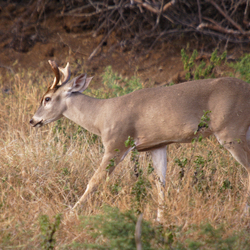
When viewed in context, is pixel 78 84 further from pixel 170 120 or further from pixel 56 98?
pixel 170 120

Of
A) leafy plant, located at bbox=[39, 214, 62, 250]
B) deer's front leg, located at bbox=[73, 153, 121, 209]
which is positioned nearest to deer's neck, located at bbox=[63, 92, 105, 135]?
deer's front leg, located at bbox=[73, 153, 121, 209]

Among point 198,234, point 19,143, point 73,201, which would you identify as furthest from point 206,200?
point 19,143

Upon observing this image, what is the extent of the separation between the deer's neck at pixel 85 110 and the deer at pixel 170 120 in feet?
0.04

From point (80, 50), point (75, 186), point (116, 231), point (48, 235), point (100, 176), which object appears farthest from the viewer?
point (80, 50)

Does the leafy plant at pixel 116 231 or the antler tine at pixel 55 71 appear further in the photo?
the antler tine at pixel 55 71

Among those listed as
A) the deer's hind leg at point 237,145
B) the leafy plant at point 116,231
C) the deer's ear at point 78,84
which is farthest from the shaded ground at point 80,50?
the leafy plant at point 116,231

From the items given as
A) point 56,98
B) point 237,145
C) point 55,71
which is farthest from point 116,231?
point 55,71

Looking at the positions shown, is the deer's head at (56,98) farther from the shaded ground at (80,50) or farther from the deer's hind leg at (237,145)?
the shaded ground at (80,50)

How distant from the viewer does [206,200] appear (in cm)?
465

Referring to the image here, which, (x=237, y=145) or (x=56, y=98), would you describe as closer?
(x=237, y=145)

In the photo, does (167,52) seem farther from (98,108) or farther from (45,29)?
(98,108)

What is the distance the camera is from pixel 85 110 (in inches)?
208

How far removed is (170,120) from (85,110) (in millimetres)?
1105

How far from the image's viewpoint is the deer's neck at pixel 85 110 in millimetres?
5234
